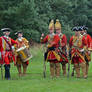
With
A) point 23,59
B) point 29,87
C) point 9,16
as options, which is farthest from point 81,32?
point 9,16

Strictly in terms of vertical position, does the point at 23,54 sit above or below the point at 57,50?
below

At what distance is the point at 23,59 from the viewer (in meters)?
13.5

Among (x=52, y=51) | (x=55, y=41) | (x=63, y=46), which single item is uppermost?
(x=55, y=41)

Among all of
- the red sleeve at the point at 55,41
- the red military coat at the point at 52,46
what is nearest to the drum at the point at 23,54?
the red military coat at the point at 52,46

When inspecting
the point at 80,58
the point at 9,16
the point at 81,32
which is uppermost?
the point at 9,16

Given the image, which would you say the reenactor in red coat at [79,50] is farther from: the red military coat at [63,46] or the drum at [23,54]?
the drum at [23,54]

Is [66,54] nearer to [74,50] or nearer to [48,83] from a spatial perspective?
[74,50]

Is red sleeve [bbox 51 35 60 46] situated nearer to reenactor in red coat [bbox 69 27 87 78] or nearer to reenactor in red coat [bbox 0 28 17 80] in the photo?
reenactor in red coat [bbox 69 27 87 78]

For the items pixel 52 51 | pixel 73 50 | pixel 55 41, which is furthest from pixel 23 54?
pixel 73 50

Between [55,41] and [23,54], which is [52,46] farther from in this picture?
[23,54]

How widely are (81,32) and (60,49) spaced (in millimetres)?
1182

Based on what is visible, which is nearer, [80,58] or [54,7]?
[80,58]

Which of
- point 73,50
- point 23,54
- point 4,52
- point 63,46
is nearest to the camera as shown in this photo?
point 4,52

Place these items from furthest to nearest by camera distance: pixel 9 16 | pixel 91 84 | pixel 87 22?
pixel 87 22
pixel 9 16
pixel 91 84
